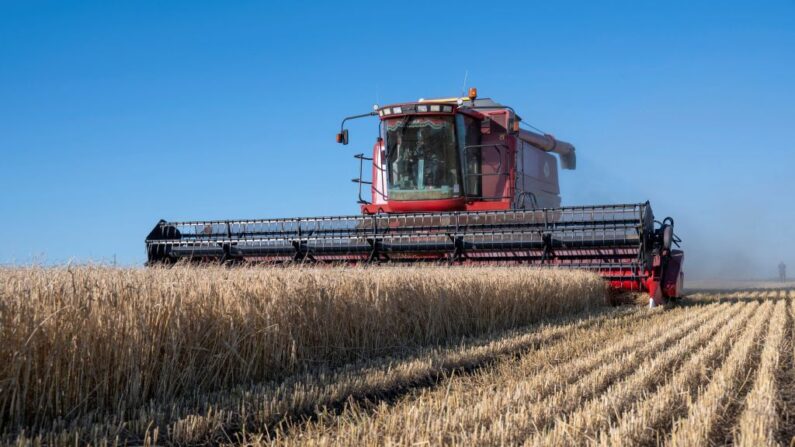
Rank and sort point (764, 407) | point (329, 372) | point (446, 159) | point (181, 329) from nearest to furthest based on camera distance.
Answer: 1. point (764, 407)
2. point (181, 329)
3. point (329, 372)
4. point (446, 159)

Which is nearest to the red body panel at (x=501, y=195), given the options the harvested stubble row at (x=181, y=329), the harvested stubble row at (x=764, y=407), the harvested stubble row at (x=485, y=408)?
the harvested stubble row at (x=181, y=329)

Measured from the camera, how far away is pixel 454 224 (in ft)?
34.7

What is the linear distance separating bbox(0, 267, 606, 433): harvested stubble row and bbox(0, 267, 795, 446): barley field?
10 mm

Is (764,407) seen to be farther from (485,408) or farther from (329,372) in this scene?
(329,372)

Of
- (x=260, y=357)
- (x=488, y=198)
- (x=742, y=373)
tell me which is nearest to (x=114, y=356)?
(x=260, y=357)

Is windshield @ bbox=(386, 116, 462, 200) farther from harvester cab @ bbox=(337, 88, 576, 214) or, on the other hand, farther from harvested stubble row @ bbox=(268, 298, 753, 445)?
harvested stubble row @ bbox=(268, 298, 753, 445)

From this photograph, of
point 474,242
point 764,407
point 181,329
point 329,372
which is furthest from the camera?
point 474,242

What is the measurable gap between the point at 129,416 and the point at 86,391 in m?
0.26

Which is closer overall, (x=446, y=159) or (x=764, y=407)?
(x=764, y=407)

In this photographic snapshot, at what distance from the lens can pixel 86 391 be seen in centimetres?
362

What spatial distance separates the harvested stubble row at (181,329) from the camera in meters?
3.44

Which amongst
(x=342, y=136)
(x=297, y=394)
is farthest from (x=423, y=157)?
(x=297, y=394)

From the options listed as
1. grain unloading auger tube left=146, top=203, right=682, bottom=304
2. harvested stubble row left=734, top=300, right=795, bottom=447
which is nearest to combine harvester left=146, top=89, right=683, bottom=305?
grain unloading auger tube left=146, top=203, right=682, bottom=304

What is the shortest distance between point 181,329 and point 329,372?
1.05 metres
